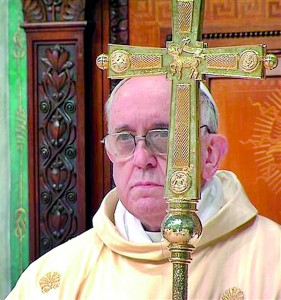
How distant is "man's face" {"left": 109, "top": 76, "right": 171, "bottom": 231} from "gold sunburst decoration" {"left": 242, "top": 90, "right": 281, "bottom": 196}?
2.49 ft

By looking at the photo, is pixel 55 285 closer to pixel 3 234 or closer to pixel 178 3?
pixel 178 3

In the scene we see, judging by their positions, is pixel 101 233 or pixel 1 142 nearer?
pixel 101 233

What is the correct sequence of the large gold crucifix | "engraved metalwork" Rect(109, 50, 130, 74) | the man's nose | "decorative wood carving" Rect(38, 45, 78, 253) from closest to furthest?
the large gold crucifix, "engraved metalwork" Rect(109, 50, 130, 74), the man's nose, "decorative wood carving" Rect(38, 45, 78, 253)

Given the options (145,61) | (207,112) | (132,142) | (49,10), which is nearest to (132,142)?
(132,142)

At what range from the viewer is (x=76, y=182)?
8.86 ft

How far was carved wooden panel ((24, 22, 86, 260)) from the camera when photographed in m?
2.69

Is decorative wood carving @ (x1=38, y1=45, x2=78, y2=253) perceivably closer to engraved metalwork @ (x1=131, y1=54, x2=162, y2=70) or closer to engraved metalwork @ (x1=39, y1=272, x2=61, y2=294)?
engraved metalwork @ (x1=39, y1=272, x2=61, y2=294)

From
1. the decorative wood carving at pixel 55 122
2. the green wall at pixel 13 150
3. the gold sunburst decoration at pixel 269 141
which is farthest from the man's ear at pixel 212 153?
the green wall at pixel 13 150

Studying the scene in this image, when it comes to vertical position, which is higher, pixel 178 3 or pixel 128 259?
pixel 178 3

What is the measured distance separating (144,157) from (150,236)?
0.58 ft

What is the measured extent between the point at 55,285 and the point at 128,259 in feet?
0.45

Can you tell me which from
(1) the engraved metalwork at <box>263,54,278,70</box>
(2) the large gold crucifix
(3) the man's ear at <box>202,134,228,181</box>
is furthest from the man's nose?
(1) the engraved metalwork at <box>263,54,278,70</box>

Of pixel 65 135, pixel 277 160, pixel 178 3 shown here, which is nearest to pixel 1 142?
pixel 65 135

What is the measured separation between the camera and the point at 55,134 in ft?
8.88
